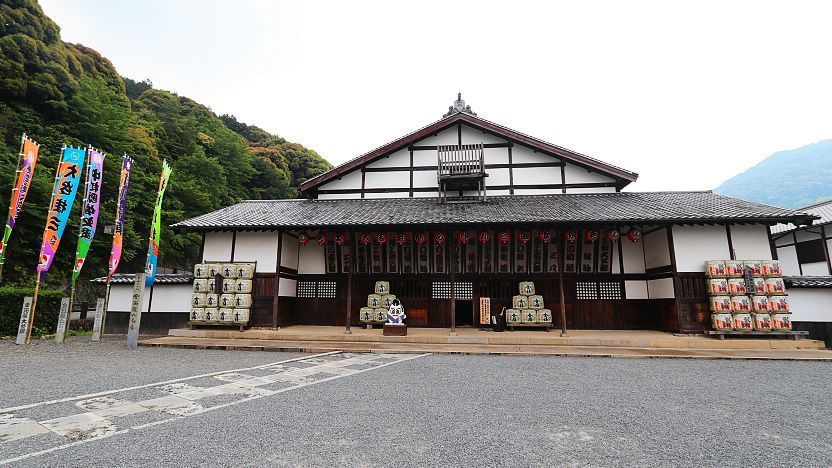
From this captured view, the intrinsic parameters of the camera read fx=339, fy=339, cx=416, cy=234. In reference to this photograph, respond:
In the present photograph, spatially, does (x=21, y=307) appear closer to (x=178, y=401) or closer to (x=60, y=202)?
(x=60, y=202)

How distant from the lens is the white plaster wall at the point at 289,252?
13.4 meters

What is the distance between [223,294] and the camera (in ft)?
41.2

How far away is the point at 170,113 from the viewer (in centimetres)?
3294

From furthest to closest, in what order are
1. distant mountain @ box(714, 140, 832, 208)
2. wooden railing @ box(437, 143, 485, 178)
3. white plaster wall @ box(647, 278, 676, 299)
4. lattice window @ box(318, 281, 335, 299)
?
distant mountain @ box(714, 140, 832, 208), wooden railing @ box(437, 143, 485, 178), lattice window @ box(318, 281, 335, 299), white plaster wall @ box(647, 278, 676, 299)

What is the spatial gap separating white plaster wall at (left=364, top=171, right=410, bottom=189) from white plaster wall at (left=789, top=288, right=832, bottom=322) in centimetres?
1425

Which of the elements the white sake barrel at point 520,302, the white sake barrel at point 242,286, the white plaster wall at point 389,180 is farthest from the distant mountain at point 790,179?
the white sake barrel at point 242,286

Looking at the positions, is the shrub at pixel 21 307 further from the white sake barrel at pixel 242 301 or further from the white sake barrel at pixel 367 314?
the white sake barrel at pixel 367 314

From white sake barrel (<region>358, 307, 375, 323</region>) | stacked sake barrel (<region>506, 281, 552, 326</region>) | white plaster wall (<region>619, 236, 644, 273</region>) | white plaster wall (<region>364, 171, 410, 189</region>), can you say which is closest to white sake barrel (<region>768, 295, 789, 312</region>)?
white plaster wall (<region>619, 236, 644, 273</region>)

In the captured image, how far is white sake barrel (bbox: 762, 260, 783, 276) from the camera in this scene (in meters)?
10.7

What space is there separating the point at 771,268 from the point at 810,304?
2.04 m

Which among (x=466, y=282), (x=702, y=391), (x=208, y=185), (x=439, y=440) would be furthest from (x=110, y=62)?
(x=702, y=391)

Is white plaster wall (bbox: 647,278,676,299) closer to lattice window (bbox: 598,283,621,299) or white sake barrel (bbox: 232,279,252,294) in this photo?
lattice window (bbox: 598,283,621,299)

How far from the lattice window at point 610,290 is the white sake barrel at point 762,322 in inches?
148

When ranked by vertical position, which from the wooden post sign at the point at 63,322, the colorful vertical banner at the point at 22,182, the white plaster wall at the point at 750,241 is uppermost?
the colorful vertical banner at the point at 22,182
